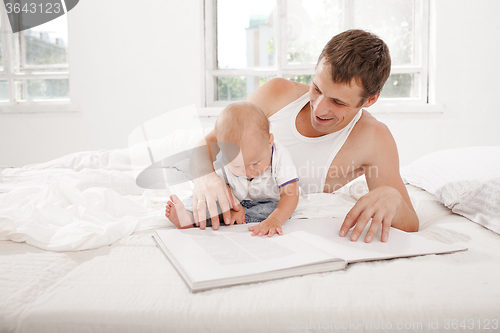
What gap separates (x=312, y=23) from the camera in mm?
2613

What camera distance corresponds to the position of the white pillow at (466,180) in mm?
903

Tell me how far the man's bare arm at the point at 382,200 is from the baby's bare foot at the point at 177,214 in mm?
379

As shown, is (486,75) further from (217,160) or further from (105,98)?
(105,98)

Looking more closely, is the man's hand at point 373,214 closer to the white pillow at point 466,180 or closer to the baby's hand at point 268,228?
the baby's hand at point 268,228

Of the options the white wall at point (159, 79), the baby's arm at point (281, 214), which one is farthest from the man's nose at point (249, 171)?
the white wall at point (159, 79)

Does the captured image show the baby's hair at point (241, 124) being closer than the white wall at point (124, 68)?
Yes

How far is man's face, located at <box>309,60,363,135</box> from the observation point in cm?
90

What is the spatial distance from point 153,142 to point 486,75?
2.38 meters

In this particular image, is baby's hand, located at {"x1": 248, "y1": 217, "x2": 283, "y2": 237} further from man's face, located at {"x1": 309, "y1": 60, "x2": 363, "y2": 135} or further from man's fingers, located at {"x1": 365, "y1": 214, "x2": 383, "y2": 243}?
man's face, located at {"x1": 309, "y1": 60, "x2": 363, "y2": 135}

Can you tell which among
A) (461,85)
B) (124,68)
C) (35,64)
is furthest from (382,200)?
(35,64)

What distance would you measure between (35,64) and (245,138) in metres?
2.93

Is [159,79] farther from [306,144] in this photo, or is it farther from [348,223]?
[348,223]

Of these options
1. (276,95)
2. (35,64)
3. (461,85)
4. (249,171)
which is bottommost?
(249,171)

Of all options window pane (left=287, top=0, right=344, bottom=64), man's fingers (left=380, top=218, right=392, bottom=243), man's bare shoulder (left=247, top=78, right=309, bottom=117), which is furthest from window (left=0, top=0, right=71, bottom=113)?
man's fingers (left=380, top=218, right=392, bottom=243)
